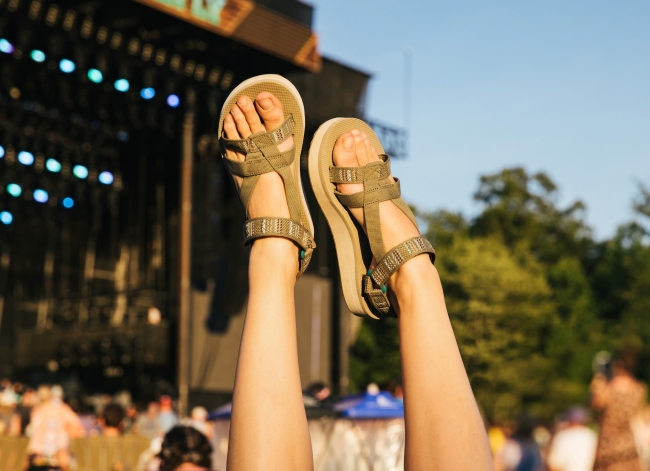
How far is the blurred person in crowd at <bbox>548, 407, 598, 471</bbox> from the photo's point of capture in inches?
268

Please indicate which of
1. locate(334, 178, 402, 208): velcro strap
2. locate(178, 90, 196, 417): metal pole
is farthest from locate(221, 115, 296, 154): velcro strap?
locate(178, 90, 196, 417): metal pole

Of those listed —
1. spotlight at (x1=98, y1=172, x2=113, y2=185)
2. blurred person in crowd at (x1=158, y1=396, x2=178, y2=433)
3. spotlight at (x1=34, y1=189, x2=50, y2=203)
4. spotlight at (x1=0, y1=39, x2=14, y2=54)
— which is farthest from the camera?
spotlight at (x1=98, y1=172, x2=113, y2=185)

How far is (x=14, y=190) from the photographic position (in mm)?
13086

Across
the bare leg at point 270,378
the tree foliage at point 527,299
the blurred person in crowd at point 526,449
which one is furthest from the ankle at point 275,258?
the tree foliage at point 527,299

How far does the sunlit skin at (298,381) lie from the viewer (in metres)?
2.20

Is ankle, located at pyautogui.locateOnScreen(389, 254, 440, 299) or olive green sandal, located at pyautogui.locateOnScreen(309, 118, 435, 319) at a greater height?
olive green sandal, located at pyautogui.locateOnScreen(309, 118, 435, 319)

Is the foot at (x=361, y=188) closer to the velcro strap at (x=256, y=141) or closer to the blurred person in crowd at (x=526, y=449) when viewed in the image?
the velcro strap at (x=256, y=141)

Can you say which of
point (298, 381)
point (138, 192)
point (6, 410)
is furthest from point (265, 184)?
point (138, 192)

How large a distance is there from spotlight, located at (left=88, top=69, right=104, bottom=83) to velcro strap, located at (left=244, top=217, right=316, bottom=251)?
1083 cm

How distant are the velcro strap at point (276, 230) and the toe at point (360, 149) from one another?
34 centimetres

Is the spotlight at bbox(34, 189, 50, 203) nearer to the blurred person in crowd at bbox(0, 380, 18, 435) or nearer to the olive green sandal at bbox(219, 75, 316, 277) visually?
the blurred person in crowd at bbox(0, 380, 18, 435)

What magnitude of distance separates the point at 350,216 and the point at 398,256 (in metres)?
0.30

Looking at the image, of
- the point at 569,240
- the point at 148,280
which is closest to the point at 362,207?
the point at 148,280

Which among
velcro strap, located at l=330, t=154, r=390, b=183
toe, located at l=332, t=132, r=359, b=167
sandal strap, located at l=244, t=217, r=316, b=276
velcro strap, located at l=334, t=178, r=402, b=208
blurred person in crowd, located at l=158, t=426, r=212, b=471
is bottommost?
blurred person in crowd, located at l=158, t=426, r=212, b=471
